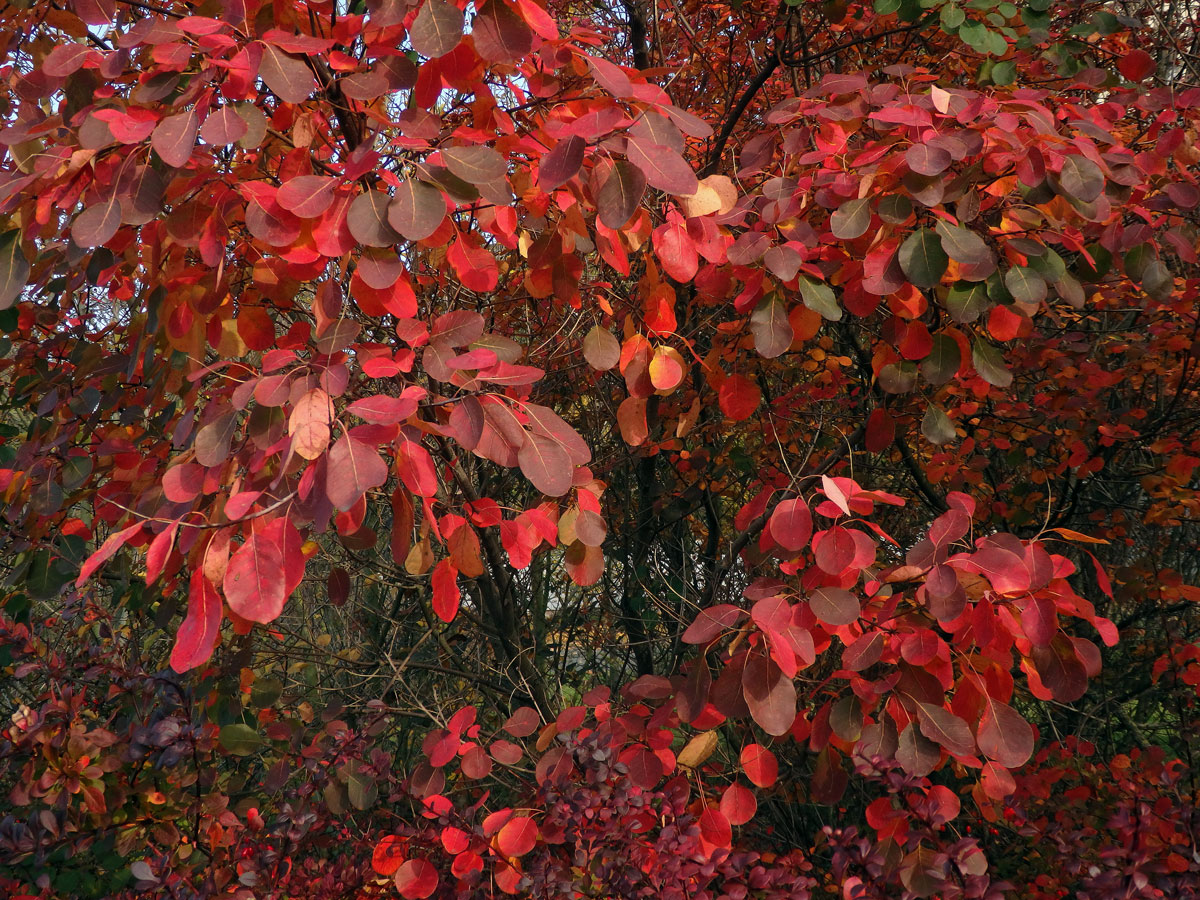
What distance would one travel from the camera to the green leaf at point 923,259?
5.27 ft

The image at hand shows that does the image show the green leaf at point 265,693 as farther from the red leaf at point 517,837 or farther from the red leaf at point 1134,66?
the red leaf at point 1134,66

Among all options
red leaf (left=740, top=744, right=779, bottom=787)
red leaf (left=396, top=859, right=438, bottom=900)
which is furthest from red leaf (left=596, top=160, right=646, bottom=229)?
red leaf (left=396, top=859, right=438, bottom=900)

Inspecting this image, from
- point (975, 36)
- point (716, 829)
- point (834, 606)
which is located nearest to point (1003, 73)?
point (975, 36)

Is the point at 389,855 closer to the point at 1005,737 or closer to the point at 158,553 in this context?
the point at 158,553

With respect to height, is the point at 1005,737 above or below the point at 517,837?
above

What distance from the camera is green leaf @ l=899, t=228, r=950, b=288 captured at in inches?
63.3

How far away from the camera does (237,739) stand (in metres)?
2.15

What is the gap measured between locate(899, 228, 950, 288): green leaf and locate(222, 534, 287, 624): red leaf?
1.14 metres

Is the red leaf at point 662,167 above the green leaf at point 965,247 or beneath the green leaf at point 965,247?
above

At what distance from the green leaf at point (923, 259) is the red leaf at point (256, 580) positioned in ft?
3.75

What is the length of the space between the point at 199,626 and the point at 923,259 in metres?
1.30

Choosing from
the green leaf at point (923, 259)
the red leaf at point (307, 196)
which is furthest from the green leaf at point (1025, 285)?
the red leaf at point (307, 196)

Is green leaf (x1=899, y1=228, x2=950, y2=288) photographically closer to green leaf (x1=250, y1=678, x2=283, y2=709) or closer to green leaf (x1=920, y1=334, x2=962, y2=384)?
green leaf (x1=920, y1=334, x2=962, y2=384)

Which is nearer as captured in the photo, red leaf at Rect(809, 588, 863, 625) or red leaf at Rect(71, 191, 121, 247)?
red leaf at Rect(71, 191, 121, 247)
